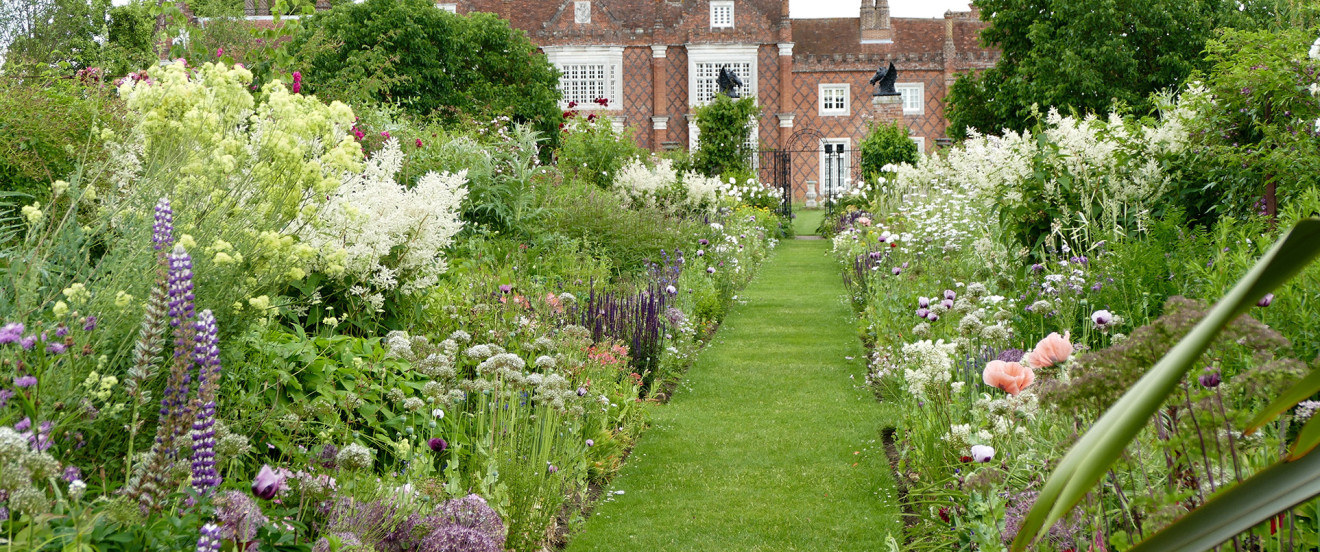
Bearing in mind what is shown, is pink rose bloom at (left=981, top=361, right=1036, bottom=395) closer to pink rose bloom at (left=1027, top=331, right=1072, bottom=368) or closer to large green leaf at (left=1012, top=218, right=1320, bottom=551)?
pink rose bloom at (left=1027, top=331, right=1072, bottom=368)

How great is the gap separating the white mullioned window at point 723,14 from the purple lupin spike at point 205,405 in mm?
31282

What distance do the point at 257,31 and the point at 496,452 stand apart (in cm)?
688

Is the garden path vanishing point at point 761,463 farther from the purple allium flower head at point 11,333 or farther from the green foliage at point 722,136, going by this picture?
the green foliage at point 722,136

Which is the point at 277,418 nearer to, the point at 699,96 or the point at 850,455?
the point at 850,455

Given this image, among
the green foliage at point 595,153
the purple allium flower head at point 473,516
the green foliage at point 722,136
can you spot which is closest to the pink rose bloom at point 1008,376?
the purple allium flower head at point 473,516

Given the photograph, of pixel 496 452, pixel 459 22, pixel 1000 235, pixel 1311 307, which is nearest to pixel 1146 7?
pixel 459 22

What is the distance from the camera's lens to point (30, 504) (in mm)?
1557

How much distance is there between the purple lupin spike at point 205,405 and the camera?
6.50ft

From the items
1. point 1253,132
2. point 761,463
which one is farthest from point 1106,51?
point 761,463

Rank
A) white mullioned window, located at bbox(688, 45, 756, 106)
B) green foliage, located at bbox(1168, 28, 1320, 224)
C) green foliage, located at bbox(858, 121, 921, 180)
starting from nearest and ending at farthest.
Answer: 1. green foliage, located at bbox(1168, 28, 1320, 224)
2. green foliage, located at bbox(858, 121, 921, 180)
3. white mullioned window, located at bbox(688, 45, 756, 106)

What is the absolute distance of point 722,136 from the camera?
20.6 metres

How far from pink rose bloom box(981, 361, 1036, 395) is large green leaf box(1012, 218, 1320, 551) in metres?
2.40

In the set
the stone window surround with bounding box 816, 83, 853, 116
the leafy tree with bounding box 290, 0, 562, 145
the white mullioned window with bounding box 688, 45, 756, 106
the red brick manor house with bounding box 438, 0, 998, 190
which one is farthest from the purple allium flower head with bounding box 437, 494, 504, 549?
the stone window surround with bounding box 816, 83, 853, 116

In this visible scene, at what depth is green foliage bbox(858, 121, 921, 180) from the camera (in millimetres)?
19359
